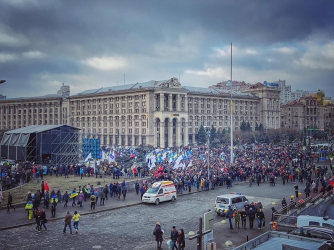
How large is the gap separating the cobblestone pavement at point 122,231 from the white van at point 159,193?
0.54 m

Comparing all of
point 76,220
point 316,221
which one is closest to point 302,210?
point 316,221

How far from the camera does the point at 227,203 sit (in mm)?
23375

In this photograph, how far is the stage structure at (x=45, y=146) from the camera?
5047 centimetres

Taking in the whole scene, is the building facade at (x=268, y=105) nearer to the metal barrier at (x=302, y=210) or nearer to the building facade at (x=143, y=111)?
the building facade at (x=143, y=111)

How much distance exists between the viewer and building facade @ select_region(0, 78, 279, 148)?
89438 millimetres

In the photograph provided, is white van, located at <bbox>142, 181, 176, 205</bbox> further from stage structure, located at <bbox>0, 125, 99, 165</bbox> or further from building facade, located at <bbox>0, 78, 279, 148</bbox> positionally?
building facade, located at <bbox>0, 78, 279, 148</bbox>

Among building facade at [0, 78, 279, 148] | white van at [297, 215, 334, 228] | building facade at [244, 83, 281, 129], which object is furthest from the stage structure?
building facade at [244, 83, 281, 129]

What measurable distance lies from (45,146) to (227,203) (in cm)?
3484

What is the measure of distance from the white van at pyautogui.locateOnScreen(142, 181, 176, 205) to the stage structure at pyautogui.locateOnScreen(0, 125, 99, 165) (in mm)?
25001

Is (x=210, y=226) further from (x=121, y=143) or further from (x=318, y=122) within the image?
(x=318, y=122)

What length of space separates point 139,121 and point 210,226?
3127 inches

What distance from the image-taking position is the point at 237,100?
389 ft

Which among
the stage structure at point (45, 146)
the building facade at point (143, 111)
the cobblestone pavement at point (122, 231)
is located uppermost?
the building facade at point (143, 111)

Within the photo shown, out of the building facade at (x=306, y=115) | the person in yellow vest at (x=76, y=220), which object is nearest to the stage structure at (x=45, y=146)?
the person in yellow vest at (x=76, y=220)
